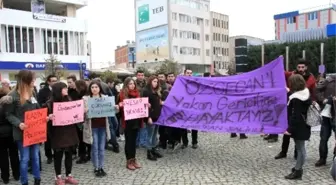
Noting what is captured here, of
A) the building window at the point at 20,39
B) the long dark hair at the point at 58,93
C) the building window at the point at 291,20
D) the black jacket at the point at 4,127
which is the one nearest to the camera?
the long dark hair at the point at 58,93

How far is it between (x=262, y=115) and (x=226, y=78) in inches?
49.0

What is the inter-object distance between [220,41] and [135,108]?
81580 mm

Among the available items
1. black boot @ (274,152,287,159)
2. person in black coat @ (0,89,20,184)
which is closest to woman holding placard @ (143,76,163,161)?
black boot @ (274,152,287,159)

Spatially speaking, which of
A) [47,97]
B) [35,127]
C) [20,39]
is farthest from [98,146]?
[20,39]

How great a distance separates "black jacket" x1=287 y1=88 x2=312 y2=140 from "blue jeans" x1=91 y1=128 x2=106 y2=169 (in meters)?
3.39

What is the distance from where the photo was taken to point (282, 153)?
799 cm

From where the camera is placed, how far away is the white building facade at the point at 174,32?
72.3 m

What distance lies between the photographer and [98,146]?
7.05m

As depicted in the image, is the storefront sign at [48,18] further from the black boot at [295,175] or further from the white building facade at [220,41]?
the white building facade at [220,41]

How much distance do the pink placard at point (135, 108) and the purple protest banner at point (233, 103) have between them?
68cm

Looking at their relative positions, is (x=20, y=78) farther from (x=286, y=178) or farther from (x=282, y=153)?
(x=282, y=153)

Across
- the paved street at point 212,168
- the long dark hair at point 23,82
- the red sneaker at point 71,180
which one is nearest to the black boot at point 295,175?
the paved street at point 212,168

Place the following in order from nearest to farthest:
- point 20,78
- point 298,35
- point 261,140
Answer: point 20,78
point 261,140
point 298,35

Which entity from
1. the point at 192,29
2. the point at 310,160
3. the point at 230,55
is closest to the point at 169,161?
the point at 310,160
